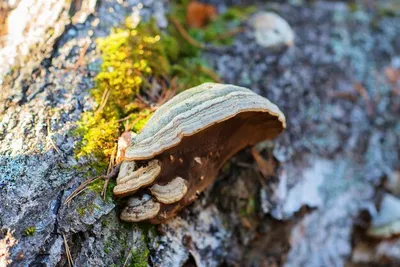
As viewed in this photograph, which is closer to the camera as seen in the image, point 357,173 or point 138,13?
point 138,13

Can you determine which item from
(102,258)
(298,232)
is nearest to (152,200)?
(102,258)

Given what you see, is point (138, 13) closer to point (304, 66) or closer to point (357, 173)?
point (304, 66)

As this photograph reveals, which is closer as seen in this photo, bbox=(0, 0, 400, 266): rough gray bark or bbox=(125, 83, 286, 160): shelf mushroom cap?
bbox=(125, 83, 286, 160): shelf mushroom cap

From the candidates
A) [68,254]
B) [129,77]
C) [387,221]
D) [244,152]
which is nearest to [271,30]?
[244,152]

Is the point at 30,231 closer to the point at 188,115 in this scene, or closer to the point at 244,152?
the point at 188,115

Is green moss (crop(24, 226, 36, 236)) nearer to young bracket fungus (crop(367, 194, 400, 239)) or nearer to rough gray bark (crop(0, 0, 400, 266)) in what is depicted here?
rough gray bark (crop(0, 0, 400, 266))

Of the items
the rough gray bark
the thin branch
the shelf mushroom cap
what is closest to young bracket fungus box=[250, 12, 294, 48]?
the rough gray bark
